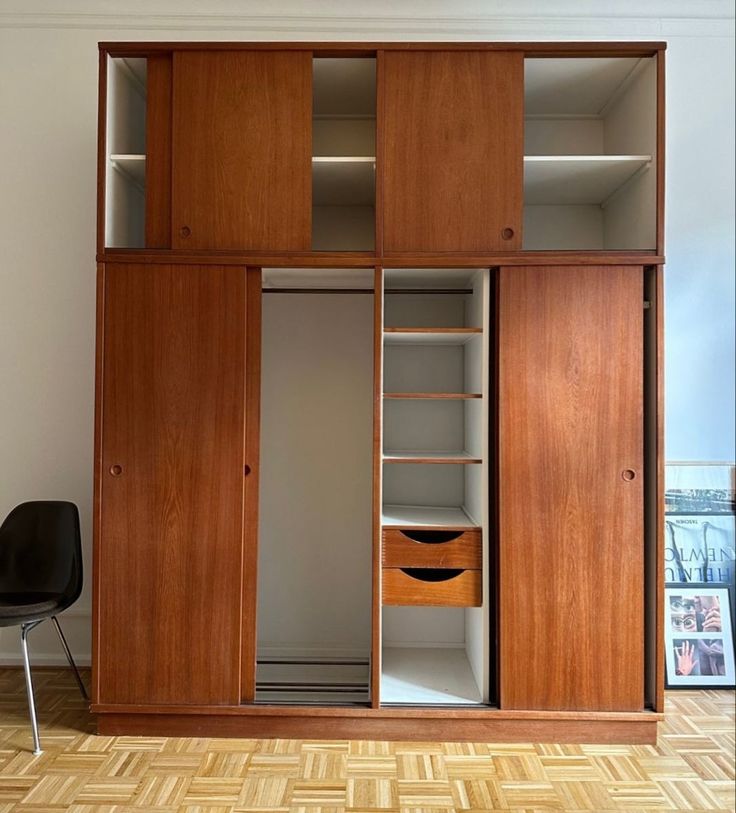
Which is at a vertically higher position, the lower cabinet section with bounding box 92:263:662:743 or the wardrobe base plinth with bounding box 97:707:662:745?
the lower cabinet section with bounding box 92:263:662:743

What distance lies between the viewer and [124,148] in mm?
2789

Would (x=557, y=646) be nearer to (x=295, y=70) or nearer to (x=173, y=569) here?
(x=173, y=569)

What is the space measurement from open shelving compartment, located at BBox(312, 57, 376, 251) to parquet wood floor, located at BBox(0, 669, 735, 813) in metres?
2.15

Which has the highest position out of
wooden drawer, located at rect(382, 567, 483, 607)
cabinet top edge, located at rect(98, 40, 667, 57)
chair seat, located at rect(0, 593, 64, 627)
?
cabinet top edge, located at rect(98, 40, 667, 57)

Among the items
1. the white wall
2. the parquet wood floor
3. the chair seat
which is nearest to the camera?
the parquet wood floor

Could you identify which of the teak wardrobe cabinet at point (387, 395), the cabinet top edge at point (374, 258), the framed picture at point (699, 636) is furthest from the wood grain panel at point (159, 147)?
the framed picture at point (699, 636)

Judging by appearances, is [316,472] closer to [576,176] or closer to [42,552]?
[42,552]

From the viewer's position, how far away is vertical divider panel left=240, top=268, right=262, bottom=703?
2.67m

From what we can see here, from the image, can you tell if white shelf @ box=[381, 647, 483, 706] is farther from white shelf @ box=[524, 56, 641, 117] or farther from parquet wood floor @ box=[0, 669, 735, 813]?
white shelf @ box=[524, 56, 641, 117]

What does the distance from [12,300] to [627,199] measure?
2.80m

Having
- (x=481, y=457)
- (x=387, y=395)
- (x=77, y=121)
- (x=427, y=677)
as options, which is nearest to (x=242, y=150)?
(x=387, y=395)

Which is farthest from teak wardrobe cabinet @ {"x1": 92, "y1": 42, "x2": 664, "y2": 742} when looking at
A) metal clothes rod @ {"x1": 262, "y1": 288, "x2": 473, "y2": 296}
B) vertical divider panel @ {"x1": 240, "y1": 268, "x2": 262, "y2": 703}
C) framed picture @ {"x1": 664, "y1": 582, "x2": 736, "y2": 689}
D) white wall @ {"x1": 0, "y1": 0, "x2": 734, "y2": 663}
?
white wall @ {"x1": 0, "y1": 0, "x2": 734, "y2": 663}

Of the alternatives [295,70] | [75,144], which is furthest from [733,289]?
[75,144]

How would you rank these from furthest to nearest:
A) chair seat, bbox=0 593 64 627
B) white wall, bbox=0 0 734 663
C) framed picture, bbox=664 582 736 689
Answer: white wall, bbox=0 0 734 663, framed picture, bbox=664 582 736 689, chair seat, bbox=0 593 64 627
